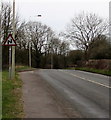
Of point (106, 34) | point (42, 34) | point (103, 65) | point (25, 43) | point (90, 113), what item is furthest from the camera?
point (42, 34)

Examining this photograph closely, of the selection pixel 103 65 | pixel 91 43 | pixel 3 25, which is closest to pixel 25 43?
pixel 91 43

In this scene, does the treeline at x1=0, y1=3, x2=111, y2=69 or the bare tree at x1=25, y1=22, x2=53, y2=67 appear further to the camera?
the bare tree at x1=25, y1=22, x2=53, y2=67

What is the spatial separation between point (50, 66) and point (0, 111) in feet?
240

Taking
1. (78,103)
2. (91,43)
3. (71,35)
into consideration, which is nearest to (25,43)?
(71,35)

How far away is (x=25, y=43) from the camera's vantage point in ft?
219

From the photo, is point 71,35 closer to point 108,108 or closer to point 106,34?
point 106,34

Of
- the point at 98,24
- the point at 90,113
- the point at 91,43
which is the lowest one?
the point at 90,113

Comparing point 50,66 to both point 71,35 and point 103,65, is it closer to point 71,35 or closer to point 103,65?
point 71,35

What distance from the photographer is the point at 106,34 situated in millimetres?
61000

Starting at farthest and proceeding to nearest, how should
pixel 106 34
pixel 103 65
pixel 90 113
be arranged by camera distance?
pixel 106 34 < pixel 103 65 < pixel 90 113

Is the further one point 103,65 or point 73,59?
point 73,59

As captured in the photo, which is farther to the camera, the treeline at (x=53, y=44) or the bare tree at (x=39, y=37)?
the bare tree at (x=39, y=37)

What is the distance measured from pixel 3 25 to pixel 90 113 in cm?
3140

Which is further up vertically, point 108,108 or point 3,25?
point 3,25
